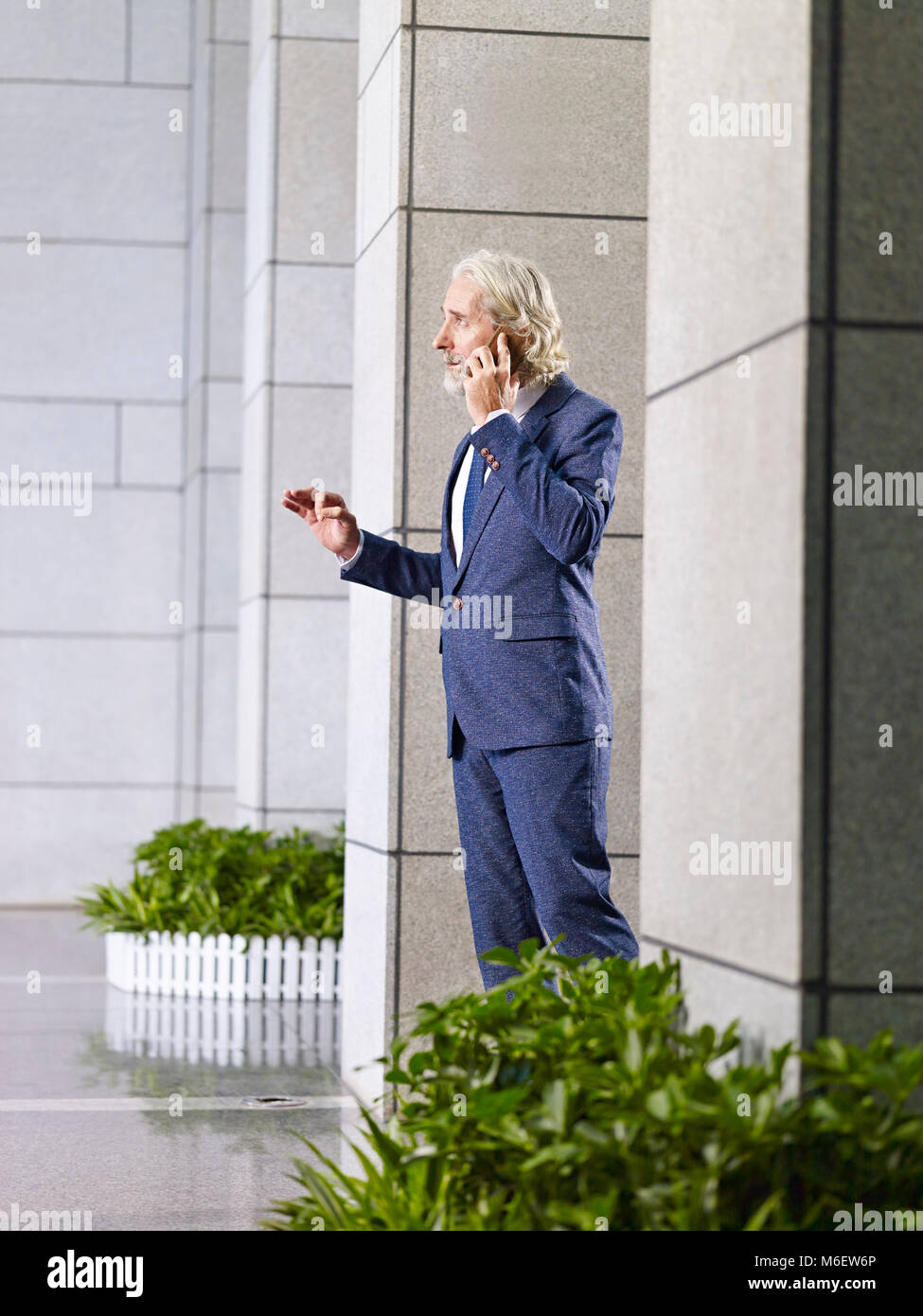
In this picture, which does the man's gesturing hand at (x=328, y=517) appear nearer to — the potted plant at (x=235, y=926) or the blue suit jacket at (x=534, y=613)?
the blue suit jacket at (x=534, y=613)

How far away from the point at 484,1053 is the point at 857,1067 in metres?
0.77

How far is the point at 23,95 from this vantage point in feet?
43.3

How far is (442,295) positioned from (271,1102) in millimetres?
2952

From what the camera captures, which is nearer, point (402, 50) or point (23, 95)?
point (402, 50)

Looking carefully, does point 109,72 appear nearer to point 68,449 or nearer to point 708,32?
point 68,449

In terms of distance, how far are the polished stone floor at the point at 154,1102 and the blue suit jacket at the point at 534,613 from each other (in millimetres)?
1333

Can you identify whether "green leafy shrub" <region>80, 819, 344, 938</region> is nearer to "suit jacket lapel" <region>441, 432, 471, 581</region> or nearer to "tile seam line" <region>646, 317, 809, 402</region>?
"suit jacket lapel" <region>441, 432, 471, 581</region>

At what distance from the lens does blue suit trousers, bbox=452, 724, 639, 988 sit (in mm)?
4238

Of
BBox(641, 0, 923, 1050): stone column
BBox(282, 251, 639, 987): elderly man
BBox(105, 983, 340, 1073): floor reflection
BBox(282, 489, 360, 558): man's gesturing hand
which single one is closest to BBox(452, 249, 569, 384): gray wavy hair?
BBox(282, 251, 639, 987): elderly man

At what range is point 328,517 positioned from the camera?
477 cm

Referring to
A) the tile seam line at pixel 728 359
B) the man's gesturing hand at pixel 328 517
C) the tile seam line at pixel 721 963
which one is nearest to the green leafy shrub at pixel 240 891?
the man's gesturing hand at pixel 328 517

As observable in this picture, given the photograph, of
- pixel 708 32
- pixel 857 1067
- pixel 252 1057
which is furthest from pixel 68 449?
pixel 857 1067

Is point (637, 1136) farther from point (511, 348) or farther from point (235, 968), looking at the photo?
point (235, 968)

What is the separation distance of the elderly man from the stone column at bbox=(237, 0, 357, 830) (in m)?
5.05
